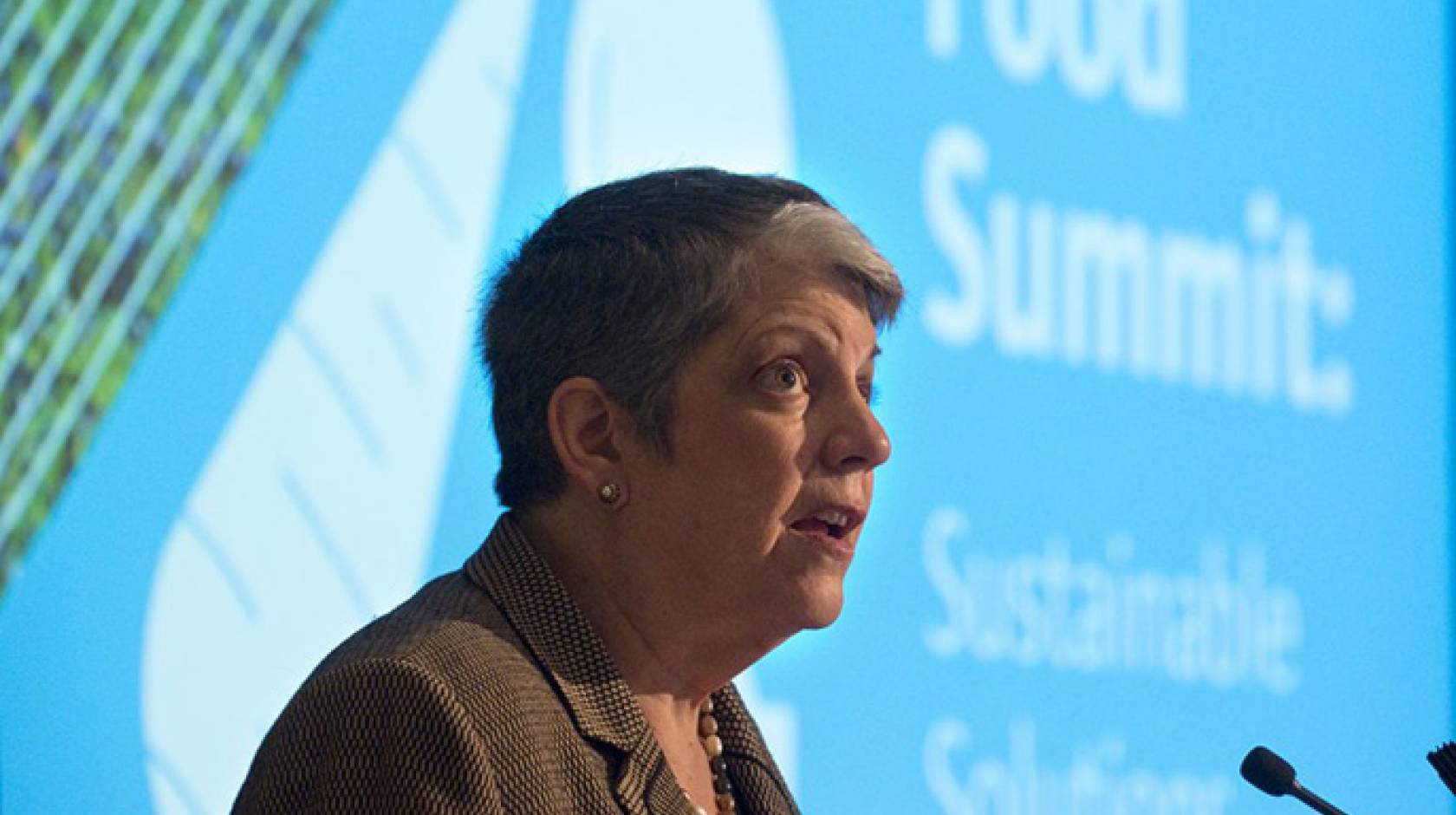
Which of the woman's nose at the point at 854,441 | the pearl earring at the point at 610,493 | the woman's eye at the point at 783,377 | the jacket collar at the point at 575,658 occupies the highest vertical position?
the woman's eye at the point at 783,377

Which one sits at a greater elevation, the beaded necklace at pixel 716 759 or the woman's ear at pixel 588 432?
the woman's ear at pixel 588 432

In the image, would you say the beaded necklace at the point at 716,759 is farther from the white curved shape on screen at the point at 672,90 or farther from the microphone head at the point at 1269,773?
the white curved shape on screen at the point at 672,90

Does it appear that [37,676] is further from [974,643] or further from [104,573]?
[974,643]

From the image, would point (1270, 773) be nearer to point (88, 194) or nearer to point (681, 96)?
point (88, 194)

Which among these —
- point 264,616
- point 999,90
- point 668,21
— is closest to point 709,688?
point 264,616

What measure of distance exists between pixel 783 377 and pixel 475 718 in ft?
1.58

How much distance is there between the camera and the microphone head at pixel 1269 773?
193 centimetres

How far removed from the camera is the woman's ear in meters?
1.96

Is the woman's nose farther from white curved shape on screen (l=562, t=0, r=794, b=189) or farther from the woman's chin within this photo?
white curved shape on screen (l=562, t=0, r=794, b=189)

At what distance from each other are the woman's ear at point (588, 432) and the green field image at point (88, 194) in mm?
953

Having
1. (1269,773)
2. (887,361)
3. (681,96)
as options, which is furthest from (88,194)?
(1269,773)

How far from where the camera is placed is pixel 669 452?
6.41 ft

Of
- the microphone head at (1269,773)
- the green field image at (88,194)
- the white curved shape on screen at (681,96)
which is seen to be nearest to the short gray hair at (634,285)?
the microphone head at (1269,773)

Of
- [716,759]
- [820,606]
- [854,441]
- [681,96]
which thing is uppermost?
[681,96]
